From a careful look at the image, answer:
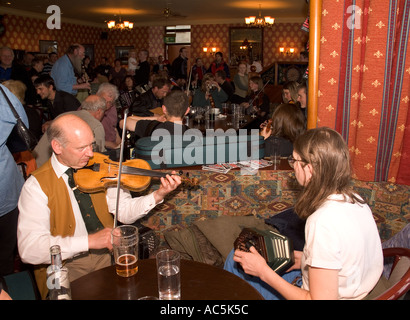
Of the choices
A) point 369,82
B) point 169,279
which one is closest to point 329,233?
point 169,279

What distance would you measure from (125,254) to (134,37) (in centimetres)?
1514

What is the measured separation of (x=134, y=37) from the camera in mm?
15422

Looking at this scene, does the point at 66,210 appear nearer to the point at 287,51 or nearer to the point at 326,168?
the point at 326,168

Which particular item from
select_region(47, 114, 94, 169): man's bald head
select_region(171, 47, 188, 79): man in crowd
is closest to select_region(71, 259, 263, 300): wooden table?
select_region(47, 114, 94, 169): man's bald head

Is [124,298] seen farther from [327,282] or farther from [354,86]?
[354,86]

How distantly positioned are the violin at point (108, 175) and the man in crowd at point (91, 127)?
2.99 feet

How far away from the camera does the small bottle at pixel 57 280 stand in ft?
4.34

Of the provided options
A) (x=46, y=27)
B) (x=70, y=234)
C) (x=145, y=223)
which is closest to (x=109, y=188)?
(x=70, y=234)

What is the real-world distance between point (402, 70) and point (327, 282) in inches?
65.0

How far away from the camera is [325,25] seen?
244 centimetres

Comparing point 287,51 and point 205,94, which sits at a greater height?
point 287,51

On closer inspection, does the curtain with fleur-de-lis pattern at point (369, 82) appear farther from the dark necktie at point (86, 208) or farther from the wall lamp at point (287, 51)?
the wall lamp at point (287, 51)

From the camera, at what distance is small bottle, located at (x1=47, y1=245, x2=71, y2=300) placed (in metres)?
1.32

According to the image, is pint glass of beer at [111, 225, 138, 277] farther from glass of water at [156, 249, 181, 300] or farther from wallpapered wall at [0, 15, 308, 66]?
wallpapered wall at [0, 15, 308, 66]
